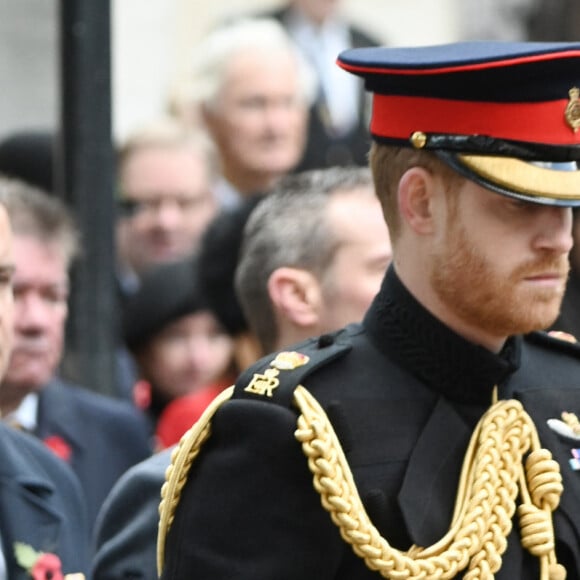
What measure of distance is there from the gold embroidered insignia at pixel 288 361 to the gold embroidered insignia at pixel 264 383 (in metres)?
0.02

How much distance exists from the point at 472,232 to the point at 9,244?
4.22 ft

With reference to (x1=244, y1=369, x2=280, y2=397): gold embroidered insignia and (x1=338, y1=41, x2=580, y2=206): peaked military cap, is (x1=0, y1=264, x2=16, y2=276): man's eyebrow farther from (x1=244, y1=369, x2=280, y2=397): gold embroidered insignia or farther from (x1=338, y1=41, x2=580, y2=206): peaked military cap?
(x1=338, y1=41, x2=580, y2=206): peaked military cap

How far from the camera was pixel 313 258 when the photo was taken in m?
5.12

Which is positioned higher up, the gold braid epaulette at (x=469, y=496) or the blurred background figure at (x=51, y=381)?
the gold braid epaulette at (x=469, y=496)

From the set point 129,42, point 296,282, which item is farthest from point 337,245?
point 129,42

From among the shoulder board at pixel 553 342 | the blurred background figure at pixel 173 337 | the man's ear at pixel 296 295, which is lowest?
the blurred background figure at pixel 173 337

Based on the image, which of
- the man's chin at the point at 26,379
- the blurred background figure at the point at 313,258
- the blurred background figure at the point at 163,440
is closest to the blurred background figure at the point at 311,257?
the blurred background figure at the point at 313,258

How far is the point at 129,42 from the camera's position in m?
11.2

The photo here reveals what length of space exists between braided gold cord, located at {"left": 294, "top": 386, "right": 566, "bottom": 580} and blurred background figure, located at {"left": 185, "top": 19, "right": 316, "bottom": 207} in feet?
14.3

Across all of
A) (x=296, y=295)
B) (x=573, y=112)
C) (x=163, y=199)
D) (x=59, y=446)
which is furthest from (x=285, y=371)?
(x=163, y=199)

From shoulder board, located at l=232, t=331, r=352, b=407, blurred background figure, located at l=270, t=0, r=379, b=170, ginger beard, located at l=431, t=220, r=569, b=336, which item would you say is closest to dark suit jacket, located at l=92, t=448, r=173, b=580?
shoulder board, located at l=232, t=331, r=352, b=407

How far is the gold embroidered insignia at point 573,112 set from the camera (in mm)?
3836

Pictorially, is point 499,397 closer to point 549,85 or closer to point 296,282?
point 549,85

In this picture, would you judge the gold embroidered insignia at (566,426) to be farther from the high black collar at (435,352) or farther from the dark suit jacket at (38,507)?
the dark suit jacket at (38,507)
